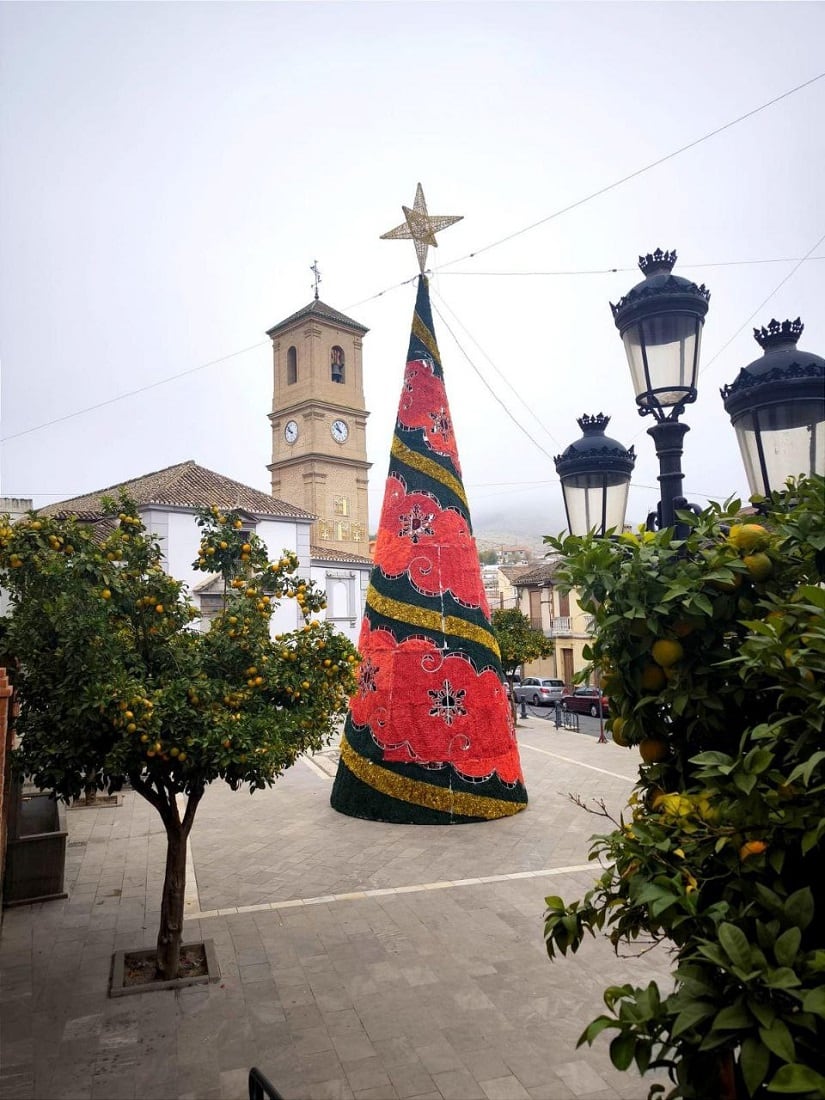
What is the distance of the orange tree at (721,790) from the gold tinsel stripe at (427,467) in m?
8.47

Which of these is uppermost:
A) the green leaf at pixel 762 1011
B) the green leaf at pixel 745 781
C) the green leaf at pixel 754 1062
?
the green leaf at pixel 745 781

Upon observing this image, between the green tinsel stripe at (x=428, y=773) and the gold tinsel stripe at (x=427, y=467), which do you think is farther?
the gold tinsel stripe at (x=427, y=467)

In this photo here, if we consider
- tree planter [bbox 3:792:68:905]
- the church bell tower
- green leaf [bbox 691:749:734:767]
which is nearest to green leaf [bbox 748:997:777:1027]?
green leaf [bbox 691:749:734:767]

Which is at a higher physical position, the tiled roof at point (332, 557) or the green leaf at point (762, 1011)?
the tiled roof at point (332, 557)

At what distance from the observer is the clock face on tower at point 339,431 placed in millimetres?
40903

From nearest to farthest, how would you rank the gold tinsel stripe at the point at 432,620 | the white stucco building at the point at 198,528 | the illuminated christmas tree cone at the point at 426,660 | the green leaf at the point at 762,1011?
the green leaf at the point at 762,1011
the illuminated christmas tree cone at the point at 426,660
the gold tinsel stripe at the point at 432,620
the white stucco building at the point at 198,528

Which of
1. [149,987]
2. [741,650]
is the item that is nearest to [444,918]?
[149,987]

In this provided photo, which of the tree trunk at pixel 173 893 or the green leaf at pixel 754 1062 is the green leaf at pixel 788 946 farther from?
the tree trunk at pixel 173 893

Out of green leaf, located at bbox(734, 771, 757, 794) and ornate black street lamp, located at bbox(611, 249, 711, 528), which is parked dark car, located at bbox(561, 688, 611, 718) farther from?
green leaf, located at bbox(734, 771, 757, 794)

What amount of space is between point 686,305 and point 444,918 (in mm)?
6556

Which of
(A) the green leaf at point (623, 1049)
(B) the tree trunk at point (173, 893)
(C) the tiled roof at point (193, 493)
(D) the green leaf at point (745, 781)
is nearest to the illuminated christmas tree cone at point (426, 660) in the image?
(B) the tree trunk at point (173, 893)

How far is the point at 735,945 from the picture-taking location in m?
1.95

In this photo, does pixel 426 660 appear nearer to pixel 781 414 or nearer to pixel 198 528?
pixel 781 414

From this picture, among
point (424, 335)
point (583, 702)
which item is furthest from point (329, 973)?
point (583, 702)
